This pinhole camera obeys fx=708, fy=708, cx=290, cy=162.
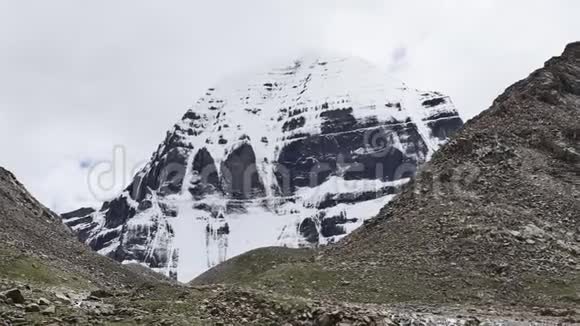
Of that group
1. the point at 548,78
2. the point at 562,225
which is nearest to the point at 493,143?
the point at 562,225

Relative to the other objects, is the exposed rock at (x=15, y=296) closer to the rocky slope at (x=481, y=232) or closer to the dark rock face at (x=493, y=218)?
the rocky slope at (x=481, y=232)

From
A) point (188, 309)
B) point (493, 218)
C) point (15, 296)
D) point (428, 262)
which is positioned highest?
point (493, 218)

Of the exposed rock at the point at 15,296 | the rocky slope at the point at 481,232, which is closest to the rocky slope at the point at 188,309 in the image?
the exposed rock at the point at 15,296

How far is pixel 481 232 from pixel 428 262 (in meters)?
4.55

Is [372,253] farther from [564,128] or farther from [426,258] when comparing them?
[564,128]

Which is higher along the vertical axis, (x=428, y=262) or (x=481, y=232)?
(x=481, y=232)

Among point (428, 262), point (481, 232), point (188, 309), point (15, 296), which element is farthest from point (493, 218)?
point (15, 296)

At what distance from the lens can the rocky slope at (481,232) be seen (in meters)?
Answer: 41.5

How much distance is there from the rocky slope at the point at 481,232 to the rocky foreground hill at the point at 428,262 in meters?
0.11

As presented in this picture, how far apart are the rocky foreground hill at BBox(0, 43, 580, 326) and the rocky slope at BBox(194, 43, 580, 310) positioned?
109 millimetres

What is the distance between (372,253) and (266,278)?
7.70 meters

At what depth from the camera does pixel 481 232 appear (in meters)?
46.8

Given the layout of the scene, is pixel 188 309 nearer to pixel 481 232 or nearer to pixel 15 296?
pixel 15 296

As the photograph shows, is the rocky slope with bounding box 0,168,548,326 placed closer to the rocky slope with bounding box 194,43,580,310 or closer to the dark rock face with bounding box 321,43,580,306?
the rocky slope with bounding box 194,43,580,310
